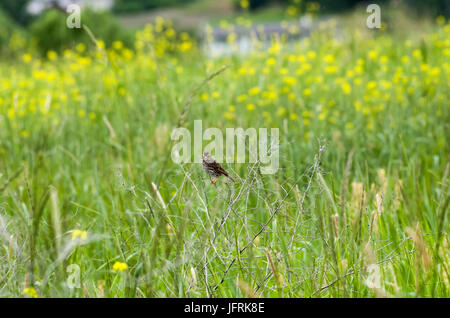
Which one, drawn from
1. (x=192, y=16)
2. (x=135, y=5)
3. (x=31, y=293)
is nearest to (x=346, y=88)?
(x=31, y=293)

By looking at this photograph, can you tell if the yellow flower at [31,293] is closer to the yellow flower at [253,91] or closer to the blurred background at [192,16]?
the blurred background at [192,16]

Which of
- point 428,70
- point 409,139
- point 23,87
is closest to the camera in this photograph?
point 409,139

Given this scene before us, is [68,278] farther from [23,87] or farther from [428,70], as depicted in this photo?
[23,87]

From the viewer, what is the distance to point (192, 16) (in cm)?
4675

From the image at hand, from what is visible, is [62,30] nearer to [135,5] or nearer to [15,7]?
[15,7]

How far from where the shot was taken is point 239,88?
475 centimetres

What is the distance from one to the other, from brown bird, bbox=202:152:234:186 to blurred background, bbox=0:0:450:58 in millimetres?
1722

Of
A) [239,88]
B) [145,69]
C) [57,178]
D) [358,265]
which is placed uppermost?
[145,69]

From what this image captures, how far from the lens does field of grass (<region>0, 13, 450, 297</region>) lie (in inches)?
56.7

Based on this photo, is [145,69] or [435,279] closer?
[435,279]

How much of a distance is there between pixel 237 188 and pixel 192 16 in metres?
46.9
